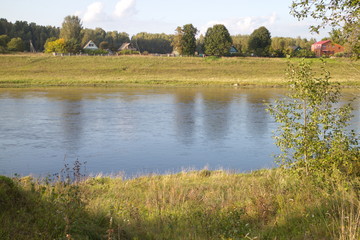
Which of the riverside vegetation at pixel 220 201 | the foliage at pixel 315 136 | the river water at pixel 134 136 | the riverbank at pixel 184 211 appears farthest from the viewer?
the river water at pixel 134 136

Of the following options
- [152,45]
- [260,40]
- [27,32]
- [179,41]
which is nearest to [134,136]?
[179,41]

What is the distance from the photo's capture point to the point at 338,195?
8578 mm

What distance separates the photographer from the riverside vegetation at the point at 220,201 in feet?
22.9

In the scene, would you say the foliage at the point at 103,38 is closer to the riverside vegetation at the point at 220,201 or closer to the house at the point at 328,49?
the house at the point at 328,49

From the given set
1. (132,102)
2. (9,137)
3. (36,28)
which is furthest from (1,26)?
(9,137)

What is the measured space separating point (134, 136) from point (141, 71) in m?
49.7

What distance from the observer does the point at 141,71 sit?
70.9 metres

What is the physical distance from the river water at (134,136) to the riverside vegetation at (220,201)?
4.91 ft

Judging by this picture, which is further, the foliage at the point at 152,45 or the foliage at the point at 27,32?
the foliage at the point at 152,45

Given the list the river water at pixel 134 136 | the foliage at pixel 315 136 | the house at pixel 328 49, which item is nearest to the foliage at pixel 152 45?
the house at pixel 328 49

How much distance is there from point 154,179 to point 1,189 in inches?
257

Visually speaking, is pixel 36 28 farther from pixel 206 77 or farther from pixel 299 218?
pixel 299 218

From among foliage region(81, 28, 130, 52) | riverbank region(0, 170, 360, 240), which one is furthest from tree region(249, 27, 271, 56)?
riverbank region(0, 170, 360, 240)

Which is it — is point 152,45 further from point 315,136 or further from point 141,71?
point 315,136
